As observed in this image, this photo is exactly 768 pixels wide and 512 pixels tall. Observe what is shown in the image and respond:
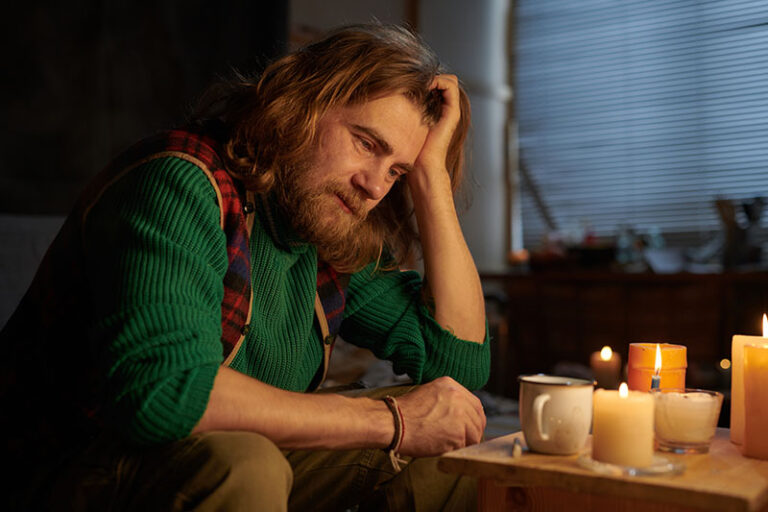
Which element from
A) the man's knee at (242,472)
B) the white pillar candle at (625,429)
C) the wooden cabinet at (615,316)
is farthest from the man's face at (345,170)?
the wooden cabinet at (615,316)

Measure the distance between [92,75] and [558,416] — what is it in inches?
91.2

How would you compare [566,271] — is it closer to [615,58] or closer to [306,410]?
[615,58]

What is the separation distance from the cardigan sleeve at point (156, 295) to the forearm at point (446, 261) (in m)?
0.55

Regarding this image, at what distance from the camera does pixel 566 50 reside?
4.38 metres

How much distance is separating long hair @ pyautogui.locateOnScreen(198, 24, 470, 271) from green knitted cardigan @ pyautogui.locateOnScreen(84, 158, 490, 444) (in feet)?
0.38

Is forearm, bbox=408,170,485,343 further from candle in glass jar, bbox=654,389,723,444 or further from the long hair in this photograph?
candle in glass jar, bbox=654,389,723,444

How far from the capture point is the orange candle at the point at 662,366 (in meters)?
1.12

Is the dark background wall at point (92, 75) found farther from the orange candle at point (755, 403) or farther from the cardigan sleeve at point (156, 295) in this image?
the orange candle at point (755, 403)

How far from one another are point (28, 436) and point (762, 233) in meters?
3.61

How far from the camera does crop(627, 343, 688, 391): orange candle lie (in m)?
1.12

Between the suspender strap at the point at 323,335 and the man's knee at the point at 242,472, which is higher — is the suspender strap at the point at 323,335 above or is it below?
above

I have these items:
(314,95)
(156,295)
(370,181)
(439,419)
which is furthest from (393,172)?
(156,295)

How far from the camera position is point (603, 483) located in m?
0.84

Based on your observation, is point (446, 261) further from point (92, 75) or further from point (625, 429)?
point (92, 75)
